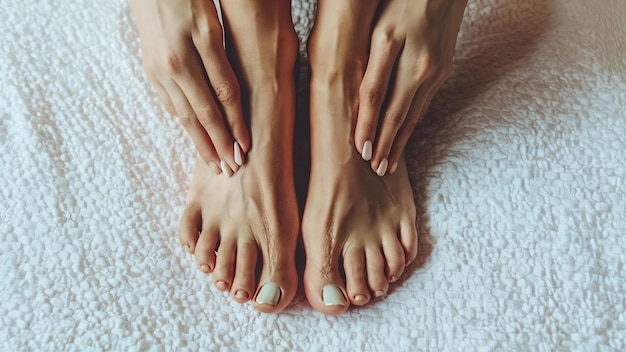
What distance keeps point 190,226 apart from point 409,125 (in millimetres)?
297

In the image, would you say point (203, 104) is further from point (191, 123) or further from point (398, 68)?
point (398, 68)

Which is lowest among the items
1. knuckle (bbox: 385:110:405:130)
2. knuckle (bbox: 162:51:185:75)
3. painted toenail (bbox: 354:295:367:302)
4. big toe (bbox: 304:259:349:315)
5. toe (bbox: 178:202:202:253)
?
painted toenail (bbox: 354:295:367:302)

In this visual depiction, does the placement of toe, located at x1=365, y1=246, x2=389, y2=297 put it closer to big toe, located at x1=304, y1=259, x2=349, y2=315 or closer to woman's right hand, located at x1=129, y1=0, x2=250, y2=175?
big toe, located at x1=304, y1=259, x2=349, y2=315

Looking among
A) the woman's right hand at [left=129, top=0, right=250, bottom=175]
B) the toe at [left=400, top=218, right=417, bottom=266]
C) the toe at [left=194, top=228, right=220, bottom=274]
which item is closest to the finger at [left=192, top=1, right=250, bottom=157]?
the woman's right hand at [left=129, top=0, right=250, bottom=175]

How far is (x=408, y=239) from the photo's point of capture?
679 millimetres

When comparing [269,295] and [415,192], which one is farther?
[415,192]

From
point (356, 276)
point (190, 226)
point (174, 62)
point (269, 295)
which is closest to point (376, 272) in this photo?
point (356, 276)

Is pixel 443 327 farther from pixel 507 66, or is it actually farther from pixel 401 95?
pixel 507 66

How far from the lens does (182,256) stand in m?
0.69

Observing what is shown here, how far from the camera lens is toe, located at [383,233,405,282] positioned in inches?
26.1

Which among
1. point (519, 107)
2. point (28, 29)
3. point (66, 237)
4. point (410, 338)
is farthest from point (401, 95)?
point (28, 29)

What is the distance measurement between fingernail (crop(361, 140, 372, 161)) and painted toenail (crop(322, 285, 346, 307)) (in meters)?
0.16

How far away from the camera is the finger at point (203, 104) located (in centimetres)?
68

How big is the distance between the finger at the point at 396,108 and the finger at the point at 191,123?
199 millimetres
